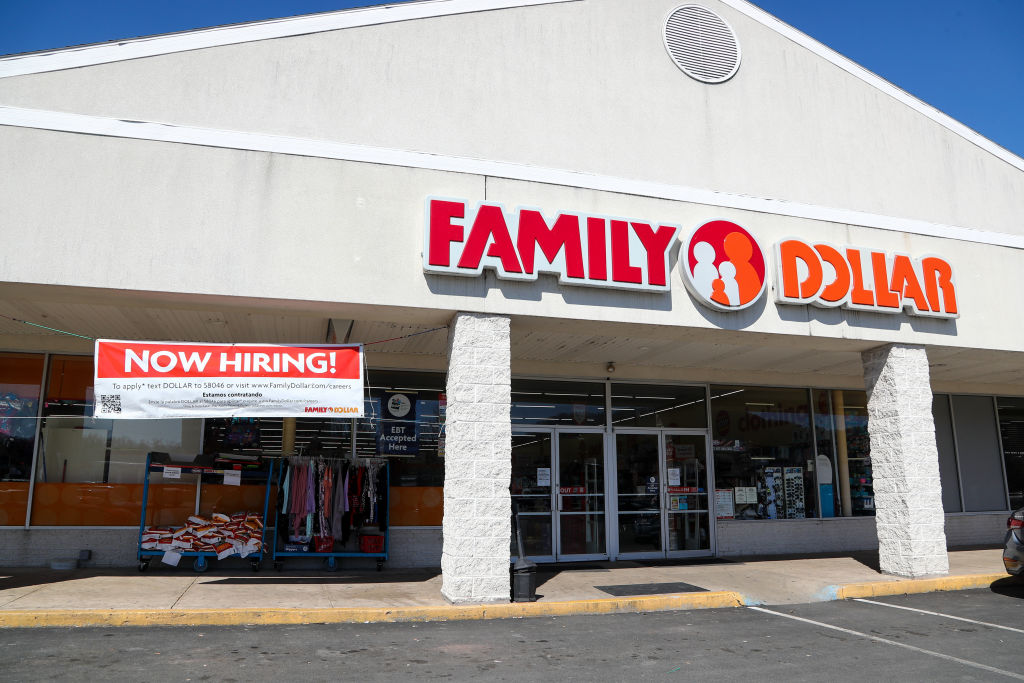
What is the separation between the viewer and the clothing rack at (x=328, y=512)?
11352mm

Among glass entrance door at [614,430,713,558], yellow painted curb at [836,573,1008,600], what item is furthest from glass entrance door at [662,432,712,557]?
yellow painted curb at [836,573,1008,600]

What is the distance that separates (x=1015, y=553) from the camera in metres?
9.95

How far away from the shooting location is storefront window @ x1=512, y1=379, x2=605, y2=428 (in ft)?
43.6

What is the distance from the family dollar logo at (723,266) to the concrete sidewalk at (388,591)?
13.2 ft

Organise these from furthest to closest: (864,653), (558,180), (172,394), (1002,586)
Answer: (1002,586) → (558,180) → (172,394) → (864,653)

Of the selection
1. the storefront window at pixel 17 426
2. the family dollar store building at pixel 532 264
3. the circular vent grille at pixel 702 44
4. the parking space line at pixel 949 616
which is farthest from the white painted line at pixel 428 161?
the parking space line at pixel 949 616

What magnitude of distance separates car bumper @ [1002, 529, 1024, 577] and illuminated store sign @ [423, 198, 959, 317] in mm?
3497

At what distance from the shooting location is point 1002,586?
11.1 metres

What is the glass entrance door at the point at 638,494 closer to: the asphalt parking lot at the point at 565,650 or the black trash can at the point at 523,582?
the asphalt parking lot at the point at 565,650

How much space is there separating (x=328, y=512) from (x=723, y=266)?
6907 millimetres

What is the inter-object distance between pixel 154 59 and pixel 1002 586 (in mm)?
13802

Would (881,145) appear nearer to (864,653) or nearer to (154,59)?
(864,653)

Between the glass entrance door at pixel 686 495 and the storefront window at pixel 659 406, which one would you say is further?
the storefront window at pixel 659 406

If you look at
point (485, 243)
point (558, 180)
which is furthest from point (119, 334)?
point (558, 180)
